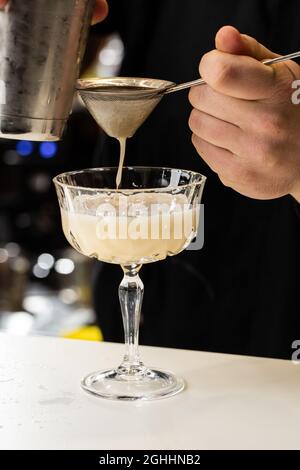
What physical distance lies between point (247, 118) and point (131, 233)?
272 mm

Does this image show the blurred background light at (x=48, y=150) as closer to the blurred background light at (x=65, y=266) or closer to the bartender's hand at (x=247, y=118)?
the blurred background light at (x=65, y=266)

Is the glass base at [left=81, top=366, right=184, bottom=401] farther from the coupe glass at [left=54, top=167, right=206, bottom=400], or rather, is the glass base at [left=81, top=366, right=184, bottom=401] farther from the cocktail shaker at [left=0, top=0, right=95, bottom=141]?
the cocktail shaker at [left=0, top=0, right=95, bottom=141]

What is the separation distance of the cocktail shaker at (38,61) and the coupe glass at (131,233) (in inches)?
4.3

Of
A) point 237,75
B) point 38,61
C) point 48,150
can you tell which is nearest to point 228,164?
point 237,75

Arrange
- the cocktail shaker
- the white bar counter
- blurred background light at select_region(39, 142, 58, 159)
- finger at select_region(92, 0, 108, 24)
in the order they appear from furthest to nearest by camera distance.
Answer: blurred background light at select_region(39, 142, 58, 159), finger at select_region(92, 0, 108, 24), the cocktail shaker, the white bar counter

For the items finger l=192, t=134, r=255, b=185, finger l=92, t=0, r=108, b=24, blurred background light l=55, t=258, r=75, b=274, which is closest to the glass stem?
finger l=192, t=134, r=255, b=185

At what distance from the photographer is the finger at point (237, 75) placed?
122 cm

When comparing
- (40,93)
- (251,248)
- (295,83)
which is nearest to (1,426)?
(40,93)

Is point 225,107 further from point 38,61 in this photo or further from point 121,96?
point 38,61

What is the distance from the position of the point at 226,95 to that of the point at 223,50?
0.07m

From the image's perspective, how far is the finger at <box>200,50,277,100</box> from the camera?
122cm

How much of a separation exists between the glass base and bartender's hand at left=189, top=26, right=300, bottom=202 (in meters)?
0.36

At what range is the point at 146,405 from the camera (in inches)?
46.7

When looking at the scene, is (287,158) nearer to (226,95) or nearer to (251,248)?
(226,95)
